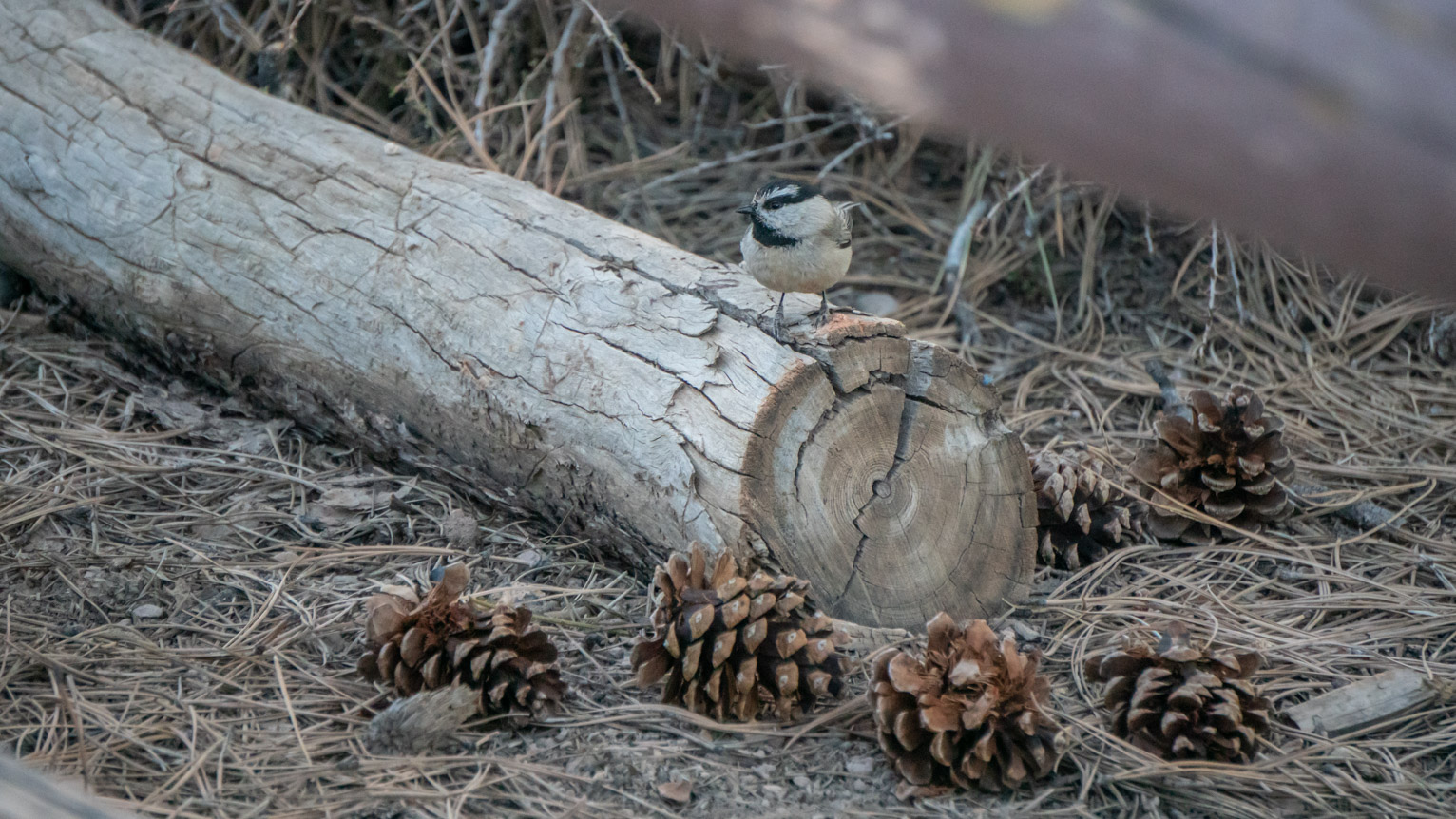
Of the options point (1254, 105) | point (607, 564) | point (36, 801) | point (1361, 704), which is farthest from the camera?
point (607, 564)

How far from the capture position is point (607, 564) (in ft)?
8.99

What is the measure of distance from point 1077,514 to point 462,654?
1.72 m

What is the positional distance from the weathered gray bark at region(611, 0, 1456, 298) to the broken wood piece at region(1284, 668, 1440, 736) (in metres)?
1.95

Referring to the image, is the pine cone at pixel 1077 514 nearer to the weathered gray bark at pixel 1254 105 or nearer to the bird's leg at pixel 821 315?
the bird's leg at pixel 821 315

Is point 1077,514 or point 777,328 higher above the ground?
point 777,328

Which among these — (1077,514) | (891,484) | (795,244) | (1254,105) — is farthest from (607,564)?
(1254,105)

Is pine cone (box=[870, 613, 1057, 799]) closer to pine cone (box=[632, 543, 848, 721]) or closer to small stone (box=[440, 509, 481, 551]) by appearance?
pine cone (box=[632, 543, 848, 721])

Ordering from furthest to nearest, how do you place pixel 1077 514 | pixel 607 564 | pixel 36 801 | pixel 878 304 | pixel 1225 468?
pixel 878 304 → pixel 1225 468 → pixel 1077 514 → pixel 607 564 → pixel 36 801

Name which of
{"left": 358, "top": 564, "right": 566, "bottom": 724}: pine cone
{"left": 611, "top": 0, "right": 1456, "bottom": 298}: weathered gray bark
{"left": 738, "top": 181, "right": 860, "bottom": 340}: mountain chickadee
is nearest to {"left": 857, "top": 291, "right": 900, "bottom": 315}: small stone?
{"left": 738, "top": 181, "right": 860, "bottom": 340}: mountain chickadee

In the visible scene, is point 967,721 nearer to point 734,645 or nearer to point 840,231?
point 734,645

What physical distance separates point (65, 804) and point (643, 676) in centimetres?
112

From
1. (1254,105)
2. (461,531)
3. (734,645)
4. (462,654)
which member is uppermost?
(1254,105)

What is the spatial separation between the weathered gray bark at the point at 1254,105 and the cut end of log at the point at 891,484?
5.54 ft

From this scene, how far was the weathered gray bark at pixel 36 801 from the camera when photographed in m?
1.21
